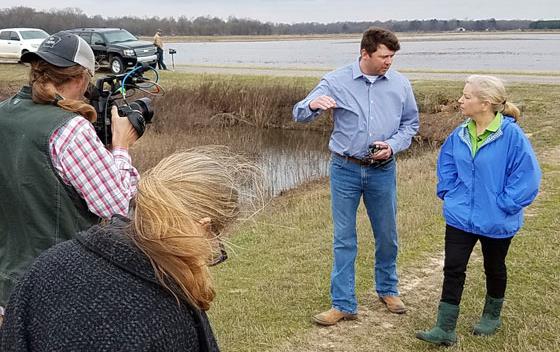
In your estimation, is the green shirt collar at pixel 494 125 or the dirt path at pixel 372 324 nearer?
the green shirt collar at pixel 494 125

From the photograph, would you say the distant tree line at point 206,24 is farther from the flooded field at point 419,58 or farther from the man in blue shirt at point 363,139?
the man in blue shirt at point 363,139

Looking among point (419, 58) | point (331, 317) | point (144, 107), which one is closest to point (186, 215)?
point (144, 107)

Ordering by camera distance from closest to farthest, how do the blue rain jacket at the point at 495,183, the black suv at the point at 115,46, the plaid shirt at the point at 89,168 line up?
the plaid shirt at the point at 89,168 → the blue rain jacket at the point at 495,183 → the black suv at the point at 115,46

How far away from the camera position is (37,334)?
5.20 ft

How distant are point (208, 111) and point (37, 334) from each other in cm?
1713

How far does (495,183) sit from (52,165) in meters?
2.54

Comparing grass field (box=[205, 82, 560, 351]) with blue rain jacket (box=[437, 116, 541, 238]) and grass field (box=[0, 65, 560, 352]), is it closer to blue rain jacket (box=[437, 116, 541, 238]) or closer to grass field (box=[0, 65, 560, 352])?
grass field (box=[0, 65, 560, 352])

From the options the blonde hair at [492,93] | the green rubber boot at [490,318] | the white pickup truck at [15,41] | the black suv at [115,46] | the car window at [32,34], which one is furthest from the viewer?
the car window at [32,34]

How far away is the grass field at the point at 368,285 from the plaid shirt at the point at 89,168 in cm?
52

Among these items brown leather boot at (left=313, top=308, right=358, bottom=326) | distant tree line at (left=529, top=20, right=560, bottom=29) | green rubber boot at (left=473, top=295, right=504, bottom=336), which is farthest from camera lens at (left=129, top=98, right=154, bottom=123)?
distant tree line at (left=529, top=20, right=560, bottom=29)

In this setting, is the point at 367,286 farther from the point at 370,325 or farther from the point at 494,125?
the point at 494,125

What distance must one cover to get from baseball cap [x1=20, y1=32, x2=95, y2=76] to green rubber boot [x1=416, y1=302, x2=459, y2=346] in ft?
8.68

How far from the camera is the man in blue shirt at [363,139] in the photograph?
435 cm

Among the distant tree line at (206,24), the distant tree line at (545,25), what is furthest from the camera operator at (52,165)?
the distant tree line at (545,25)
